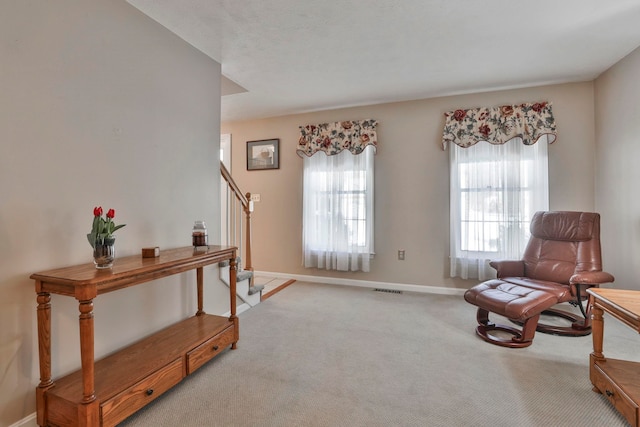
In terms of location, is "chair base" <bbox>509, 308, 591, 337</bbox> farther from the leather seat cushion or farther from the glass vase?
the glass vase

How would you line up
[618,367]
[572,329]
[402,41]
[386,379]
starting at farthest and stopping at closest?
[572,329], [402,41], [386,379], [618,367]

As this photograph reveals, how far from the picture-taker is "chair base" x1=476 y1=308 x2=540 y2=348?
7.73ft

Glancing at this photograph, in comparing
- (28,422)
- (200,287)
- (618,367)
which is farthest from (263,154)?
(618,367)

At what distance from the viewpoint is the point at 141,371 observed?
1.64m

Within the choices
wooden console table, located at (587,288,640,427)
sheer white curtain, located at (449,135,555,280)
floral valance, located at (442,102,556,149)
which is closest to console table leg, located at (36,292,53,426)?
wooden console table, located at (587,288,640,427)

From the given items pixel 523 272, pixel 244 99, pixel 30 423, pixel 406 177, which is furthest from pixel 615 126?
pixel 30 423

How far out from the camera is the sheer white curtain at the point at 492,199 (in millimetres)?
3389

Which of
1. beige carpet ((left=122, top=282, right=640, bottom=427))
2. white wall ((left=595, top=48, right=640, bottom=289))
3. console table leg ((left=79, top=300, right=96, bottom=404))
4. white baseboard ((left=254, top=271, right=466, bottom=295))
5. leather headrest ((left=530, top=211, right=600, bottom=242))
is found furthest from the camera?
white baseboard ((left=254, top=271, right=466, bottom=295))

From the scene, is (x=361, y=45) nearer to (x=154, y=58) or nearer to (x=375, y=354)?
(x=154, y=58)

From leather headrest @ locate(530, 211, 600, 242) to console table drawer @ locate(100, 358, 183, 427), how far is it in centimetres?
344

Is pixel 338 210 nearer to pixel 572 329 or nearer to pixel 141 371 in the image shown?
pixel 572 329

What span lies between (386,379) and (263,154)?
11.7ft

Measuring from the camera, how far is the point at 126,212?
1.99 m

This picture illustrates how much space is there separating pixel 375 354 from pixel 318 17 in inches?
99.0
